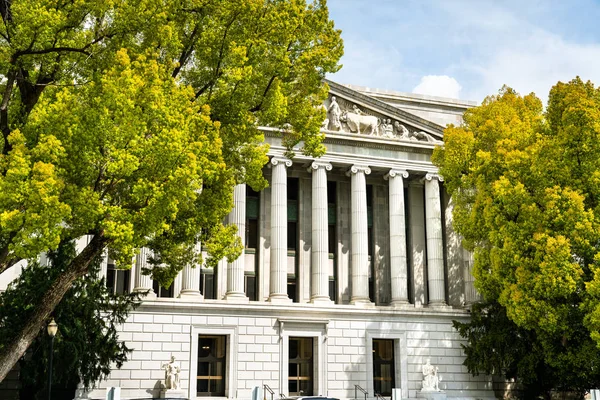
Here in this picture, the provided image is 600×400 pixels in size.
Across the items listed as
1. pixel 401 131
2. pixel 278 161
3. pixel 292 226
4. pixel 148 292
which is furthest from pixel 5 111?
pixel 401 131

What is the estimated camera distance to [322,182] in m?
36.3

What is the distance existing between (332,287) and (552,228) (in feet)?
49.4

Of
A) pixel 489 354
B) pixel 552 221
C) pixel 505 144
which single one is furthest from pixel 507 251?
pixel 489 354

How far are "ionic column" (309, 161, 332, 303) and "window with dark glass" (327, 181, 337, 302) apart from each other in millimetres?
1953

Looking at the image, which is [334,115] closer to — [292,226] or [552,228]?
[292,226]

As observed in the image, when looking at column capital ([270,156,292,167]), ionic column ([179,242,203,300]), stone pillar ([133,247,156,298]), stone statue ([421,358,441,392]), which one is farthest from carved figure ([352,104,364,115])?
stone statue ([421,358,441,392])

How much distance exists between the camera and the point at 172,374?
29875 mm

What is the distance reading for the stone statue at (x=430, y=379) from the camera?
34.1 metres

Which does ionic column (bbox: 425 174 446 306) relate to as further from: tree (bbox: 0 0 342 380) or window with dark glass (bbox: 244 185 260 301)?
tree (bbox: 0 0 342 380)

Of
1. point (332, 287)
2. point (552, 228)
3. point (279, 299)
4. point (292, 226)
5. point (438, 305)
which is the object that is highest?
point (292, 226)

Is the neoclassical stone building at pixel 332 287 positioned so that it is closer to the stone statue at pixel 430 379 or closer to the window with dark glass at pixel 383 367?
the window with dark glass at pixel 383 367

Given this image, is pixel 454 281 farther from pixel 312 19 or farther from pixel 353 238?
pixel 312 19

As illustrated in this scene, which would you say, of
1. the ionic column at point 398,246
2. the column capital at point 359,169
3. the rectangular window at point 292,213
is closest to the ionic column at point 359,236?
the column capital at point 359,169

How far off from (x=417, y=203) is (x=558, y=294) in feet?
52.0
